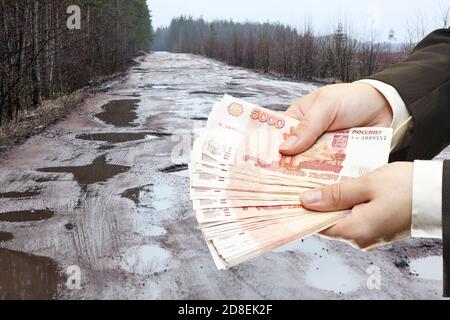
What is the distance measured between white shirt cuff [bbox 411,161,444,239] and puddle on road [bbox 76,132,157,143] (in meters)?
6.85

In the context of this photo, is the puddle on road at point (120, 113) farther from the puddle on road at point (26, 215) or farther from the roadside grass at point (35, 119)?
the puddle on road at point (26, 215)

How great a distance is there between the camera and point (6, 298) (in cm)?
293

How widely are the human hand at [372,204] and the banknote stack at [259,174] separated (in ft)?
0.12

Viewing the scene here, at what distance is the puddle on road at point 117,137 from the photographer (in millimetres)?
7922

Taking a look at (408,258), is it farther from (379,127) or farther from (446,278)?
(446,278)

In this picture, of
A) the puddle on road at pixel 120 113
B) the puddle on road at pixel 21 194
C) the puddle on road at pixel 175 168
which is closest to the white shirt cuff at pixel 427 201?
the puddle on road at pixel 21 194

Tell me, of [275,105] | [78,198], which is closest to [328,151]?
[78,198]

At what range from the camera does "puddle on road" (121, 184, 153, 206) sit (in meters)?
4.85

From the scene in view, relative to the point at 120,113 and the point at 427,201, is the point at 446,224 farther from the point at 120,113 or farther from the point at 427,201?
the point at 120,113

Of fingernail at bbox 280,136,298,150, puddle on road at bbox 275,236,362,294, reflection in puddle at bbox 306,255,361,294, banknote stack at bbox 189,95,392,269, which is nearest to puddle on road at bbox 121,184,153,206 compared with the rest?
puddle on road at bbox 275,236,362,294

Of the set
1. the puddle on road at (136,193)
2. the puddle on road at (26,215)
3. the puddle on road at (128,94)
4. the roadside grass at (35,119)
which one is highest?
the puddle on road at (128,94)

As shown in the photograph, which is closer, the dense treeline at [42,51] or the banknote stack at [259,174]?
the banknote stack at [259,174]

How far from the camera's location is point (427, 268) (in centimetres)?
346

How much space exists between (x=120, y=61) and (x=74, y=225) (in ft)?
83.3
